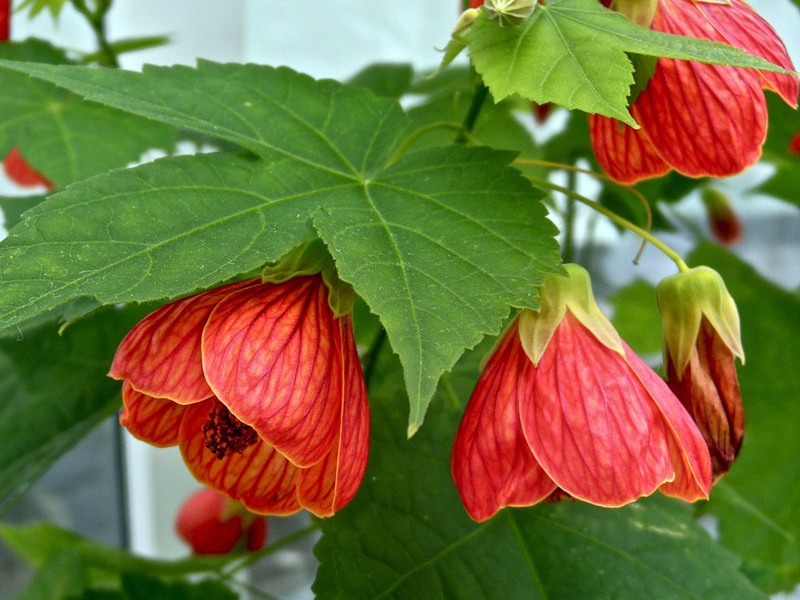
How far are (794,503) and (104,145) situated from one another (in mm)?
683

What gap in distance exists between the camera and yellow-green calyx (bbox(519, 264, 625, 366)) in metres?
0.43

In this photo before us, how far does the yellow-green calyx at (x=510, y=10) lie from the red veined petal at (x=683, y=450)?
0.17 metres

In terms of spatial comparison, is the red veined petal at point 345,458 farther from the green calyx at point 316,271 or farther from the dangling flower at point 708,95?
the dangling flower at point 708,95

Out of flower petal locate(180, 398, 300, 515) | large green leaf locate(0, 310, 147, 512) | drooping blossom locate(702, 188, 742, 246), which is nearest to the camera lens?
flower petal locate(180, 398, 300, 515)

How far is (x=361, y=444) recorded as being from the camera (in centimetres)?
40

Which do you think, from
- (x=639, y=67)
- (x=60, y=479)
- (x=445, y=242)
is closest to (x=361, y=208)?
(x=445, y=242)

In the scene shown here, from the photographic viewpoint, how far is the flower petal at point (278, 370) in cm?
37

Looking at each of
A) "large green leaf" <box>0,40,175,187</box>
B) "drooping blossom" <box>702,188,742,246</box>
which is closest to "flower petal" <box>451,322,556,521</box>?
"large green leaf" <box>0,40,175,187</box>

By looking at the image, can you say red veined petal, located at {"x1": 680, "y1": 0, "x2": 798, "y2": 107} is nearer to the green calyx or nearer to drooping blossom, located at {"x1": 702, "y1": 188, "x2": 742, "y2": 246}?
the green calyx

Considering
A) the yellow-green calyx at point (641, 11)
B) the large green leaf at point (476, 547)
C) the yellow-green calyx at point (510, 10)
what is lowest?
the large green leaf at point (476, 547)

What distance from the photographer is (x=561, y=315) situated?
45cm

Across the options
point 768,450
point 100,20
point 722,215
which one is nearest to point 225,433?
point 100,20

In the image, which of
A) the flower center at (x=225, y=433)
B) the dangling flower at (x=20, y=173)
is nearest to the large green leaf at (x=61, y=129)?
the dangling flower at (x=20, y=173)

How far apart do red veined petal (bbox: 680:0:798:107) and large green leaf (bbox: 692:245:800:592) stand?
0.42 m
